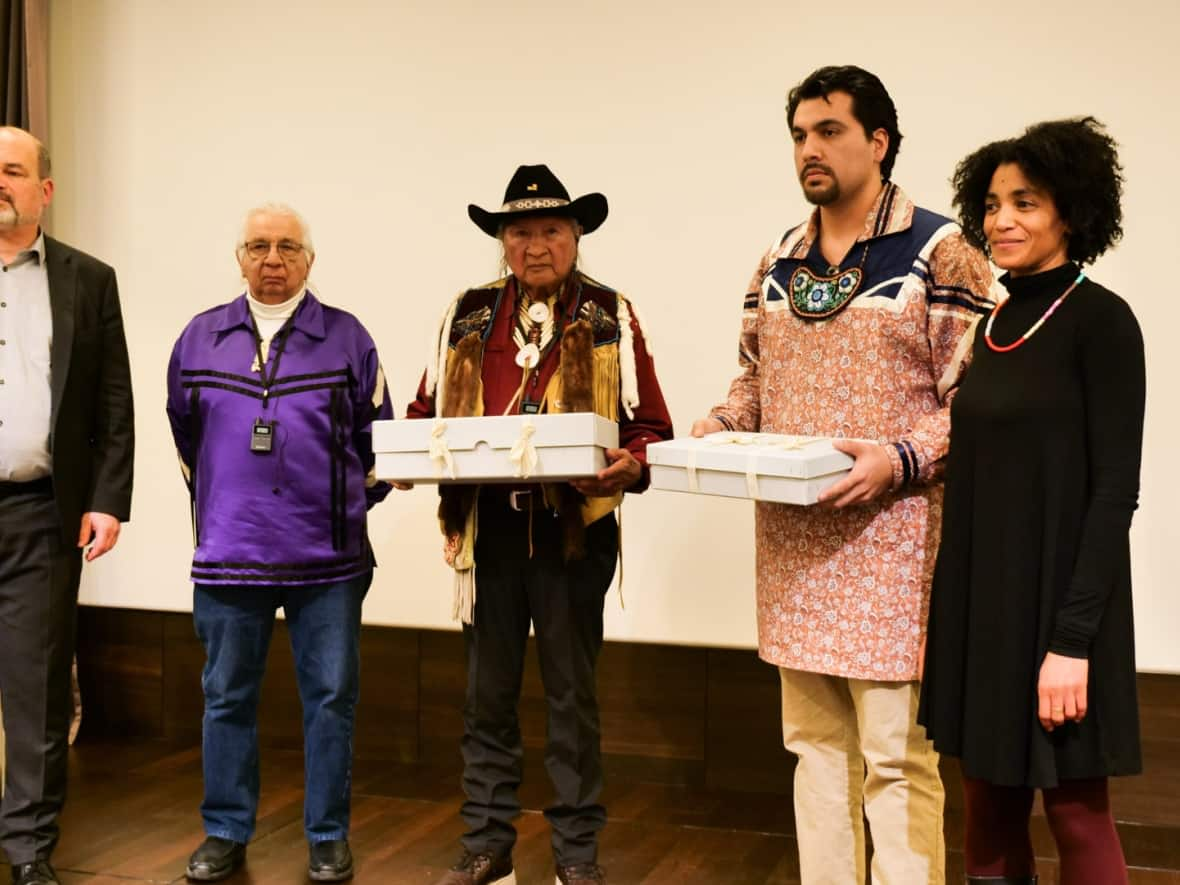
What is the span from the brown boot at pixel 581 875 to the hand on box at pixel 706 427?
40.2 inches

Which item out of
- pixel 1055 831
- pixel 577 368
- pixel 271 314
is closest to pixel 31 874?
pixel 271 314

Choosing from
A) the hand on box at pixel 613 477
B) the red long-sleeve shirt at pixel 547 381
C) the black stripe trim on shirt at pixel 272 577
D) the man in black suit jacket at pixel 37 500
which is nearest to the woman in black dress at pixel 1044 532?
the hand on box at pixel 613 477

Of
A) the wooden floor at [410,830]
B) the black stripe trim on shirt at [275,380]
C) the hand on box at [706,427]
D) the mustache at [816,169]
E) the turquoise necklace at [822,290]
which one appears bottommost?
the wooden floor at [410,830]

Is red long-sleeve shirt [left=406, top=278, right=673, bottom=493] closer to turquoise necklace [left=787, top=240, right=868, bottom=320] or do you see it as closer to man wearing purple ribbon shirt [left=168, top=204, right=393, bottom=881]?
man wearing purple ribbon shirt [left=168, top=204, right=393, bottom=881]

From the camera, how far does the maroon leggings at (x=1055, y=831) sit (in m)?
1.78

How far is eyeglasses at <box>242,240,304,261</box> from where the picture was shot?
2.89 metres

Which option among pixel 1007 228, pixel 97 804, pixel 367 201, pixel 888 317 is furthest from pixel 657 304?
pixel 97 804

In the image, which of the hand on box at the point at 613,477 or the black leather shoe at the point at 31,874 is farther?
the black leather shoe at the point at 31,874

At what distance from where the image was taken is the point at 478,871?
2697 millimetres

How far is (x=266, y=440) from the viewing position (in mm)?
2812

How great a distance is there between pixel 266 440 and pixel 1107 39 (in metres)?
2.42

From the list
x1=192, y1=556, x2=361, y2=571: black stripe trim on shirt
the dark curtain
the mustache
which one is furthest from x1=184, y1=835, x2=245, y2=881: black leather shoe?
the dark curtain

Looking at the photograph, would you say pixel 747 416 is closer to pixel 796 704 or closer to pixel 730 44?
pixel 796 704

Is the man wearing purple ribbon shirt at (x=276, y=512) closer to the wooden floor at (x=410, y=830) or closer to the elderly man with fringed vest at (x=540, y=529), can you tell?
the wooden floor at (x=410, y=830)
